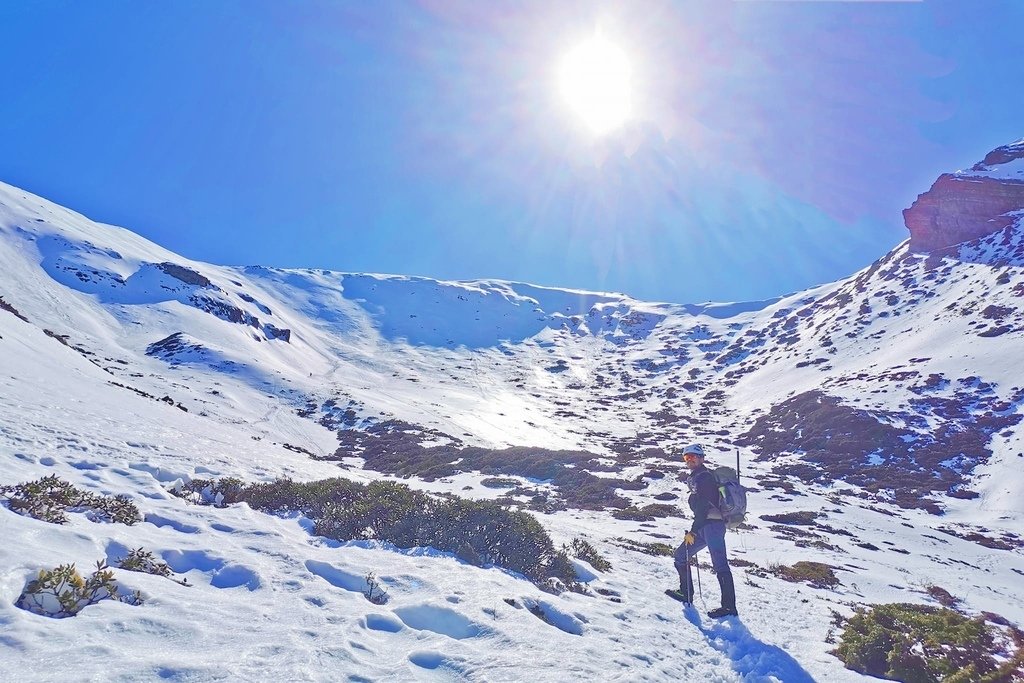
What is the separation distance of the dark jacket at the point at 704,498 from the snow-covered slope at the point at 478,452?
1.58 meters

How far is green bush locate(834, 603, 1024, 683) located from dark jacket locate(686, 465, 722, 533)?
8.03 feet

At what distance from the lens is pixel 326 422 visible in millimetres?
50469

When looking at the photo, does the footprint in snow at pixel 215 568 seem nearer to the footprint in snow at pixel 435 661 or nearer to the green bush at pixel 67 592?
the green bush at pixel 67 592

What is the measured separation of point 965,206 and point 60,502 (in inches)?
5321

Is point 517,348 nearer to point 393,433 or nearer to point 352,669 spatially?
point 393,433

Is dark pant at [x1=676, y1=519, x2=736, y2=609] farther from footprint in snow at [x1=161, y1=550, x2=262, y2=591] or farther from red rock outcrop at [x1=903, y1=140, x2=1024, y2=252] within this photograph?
red rock outcrop at [x1=903, y1=140, x2=1024, y2=252]

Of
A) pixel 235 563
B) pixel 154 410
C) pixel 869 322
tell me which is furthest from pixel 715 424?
pixel 235 563

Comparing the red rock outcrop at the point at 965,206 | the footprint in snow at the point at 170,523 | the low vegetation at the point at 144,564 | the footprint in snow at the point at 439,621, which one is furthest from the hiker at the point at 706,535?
the red rock outcrop at the point at 965,206

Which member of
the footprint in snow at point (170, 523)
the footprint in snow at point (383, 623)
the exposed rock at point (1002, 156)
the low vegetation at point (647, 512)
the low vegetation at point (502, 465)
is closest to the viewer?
the footprint in snow at point (383, 623)

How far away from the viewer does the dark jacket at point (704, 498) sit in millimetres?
8688

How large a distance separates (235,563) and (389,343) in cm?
11556

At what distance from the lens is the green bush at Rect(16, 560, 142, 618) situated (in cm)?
394

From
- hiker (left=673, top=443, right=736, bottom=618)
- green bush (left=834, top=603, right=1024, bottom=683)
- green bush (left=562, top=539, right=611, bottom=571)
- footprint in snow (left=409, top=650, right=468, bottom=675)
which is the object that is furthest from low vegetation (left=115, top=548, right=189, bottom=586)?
green bush (left=834, top=603, right=1024, bottom=683)

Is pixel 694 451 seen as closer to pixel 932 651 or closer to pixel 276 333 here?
pixel 932 651
